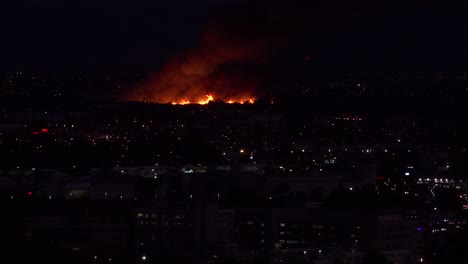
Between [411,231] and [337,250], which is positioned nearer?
[337,250]

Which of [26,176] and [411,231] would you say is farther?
[26,176]

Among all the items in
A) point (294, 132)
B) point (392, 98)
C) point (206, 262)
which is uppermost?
point (392, 98)

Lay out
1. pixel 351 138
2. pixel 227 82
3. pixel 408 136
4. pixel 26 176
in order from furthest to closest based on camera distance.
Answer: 1. pixel 227 82
2. pixel 408 136
3. pixel 351 138
4. pixel 26 176

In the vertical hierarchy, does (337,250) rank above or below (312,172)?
below

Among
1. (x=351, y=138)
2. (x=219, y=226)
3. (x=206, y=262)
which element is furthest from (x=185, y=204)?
(x=351, y=138)

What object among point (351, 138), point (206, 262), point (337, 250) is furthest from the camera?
point (351, 138)

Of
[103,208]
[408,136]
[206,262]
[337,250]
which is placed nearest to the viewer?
[206,262]

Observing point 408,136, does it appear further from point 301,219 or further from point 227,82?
point 301,219

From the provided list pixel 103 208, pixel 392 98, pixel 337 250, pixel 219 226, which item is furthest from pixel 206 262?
pixel 392 98

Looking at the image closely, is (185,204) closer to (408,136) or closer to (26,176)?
(26,176)

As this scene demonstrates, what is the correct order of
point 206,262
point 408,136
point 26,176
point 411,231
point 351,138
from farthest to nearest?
point 408,136, point 351,138, point 26,176, point 411,231, point 206,262
